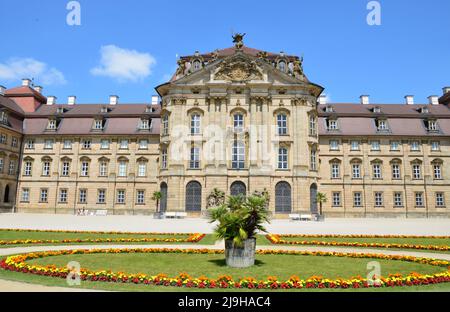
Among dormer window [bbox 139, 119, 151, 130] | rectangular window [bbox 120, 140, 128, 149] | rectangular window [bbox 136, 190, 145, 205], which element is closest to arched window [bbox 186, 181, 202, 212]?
rectangular window [bbox 136, 190, 145, 205]

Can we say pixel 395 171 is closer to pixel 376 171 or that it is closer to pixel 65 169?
pixel 376 171

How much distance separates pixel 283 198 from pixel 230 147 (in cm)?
860

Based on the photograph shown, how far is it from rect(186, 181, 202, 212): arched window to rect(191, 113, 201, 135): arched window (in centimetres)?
619

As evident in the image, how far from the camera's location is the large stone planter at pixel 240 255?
11.6m

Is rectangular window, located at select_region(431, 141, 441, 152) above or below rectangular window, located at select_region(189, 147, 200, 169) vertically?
above

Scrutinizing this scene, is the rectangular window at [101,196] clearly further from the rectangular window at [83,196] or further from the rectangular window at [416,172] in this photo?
the rectangular window at [416,172]

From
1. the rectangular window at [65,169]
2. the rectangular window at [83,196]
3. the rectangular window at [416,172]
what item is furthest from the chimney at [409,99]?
the rectangular window at [65,169]

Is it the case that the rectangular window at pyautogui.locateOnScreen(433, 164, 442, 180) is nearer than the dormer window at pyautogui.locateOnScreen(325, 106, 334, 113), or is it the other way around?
the rectangular window at pyautogui.locateOnScreen(433, 164, 442, 180)

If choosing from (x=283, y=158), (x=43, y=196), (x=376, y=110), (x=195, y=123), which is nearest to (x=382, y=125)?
(x=376, y=110)

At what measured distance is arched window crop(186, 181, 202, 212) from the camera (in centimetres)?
4159

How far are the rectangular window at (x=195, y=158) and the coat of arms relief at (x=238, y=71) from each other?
9052 mm

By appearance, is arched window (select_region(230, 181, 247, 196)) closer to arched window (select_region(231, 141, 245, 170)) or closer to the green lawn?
arched window (select_region(231, 141, 245, 170))

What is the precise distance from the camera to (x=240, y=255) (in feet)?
38.1
